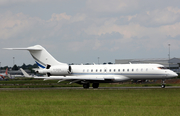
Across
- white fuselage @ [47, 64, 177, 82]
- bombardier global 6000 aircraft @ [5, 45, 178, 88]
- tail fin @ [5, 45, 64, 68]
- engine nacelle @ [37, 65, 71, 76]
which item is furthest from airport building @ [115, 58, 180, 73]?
engine nacelle @ [37, 65, 71, 76]

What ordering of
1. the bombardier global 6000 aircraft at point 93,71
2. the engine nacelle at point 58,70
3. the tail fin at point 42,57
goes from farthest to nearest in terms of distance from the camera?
the tail fin at point 42,57
the engine nacelle at point 58,70
the bombardier global 6000 aircraft at point 93,71

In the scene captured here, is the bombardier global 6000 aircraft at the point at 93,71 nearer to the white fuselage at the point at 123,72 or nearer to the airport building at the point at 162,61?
the white fuselage at the point at 123,72

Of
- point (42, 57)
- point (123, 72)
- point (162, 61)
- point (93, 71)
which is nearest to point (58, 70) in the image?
point (42, 57)

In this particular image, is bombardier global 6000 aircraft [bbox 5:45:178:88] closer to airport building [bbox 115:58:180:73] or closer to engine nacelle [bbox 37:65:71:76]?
engine nacelle [bbox 37:65:71:76]

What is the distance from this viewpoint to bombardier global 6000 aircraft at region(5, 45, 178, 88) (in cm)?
4569

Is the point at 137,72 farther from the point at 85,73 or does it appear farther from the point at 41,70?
the point at 41,70

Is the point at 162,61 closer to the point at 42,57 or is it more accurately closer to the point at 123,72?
the point at 42,57

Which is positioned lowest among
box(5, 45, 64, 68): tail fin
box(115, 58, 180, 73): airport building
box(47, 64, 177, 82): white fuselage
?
box(47, 64, 177, 82): white fuselage

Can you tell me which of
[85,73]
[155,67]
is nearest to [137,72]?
[155,67]

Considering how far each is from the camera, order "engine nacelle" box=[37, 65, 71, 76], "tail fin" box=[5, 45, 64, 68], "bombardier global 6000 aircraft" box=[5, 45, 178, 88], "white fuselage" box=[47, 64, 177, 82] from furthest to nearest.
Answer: "tail fin" box=[5, 45, 64, 68]
"engine nacelle" box=[37, 65, 71, 76]
"bombardier global 6000 aircraft" box=[5, 45, 178, 88]
"white fuselage" box=[47, 64, 177, 82]

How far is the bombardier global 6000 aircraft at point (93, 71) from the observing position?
4569cm

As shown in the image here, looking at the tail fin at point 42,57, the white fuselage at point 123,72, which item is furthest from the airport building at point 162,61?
the white fuselage at point 123,72

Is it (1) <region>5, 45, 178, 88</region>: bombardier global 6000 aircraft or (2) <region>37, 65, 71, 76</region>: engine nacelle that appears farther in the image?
(2) <region>37, 65, 71, 76</region>: engine nacelle

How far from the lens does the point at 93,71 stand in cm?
4953
